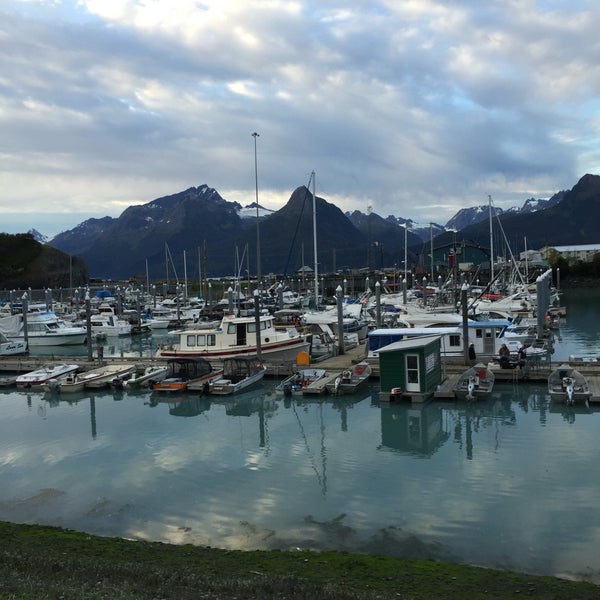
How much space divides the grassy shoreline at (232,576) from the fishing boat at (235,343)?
75.8 feet

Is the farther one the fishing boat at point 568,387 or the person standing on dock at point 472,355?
the person standing on dock at point 472,355

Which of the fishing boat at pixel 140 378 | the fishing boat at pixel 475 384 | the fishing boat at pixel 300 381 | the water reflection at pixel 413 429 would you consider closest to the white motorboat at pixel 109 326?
the fishing boat at pixel 140 378

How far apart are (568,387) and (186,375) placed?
58.4ft

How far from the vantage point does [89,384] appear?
31219 mm

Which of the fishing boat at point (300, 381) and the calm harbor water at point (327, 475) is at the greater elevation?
the fishing boat at point (300, 381)

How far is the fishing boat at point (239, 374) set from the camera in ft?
94.2

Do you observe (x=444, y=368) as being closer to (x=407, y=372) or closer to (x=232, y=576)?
(x=407, y=372)

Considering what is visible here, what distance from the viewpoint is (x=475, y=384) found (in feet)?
82.8

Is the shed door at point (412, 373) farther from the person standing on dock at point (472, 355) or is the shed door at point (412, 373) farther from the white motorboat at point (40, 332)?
the white motorboat at point (40, 332)

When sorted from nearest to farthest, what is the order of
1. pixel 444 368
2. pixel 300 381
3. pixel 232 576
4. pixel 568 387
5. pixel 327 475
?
pixel 232 576, pixel 327 475, pixel 568 387, pixel 300 381, pixel 444 368

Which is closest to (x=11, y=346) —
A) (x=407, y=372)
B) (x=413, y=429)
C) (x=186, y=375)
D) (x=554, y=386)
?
(x=186, y=375)

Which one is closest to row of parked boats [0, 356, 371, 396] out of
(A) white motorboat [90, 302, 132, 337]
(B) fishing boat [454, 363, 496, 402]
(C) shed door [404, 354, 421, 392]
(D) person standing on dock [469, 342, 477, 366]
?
(C) shed door [404, 354, 421, 392]

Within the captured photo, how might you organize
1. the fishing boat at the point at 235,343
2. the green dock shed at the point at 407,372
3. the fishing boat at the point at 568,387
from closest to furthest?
the fishing boat at the point at 568,387
the green dock shed at the point at 407,372
the fishing boat at the point at 235,343

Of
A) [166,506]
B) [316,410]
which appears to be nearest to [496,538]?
[166,506]
